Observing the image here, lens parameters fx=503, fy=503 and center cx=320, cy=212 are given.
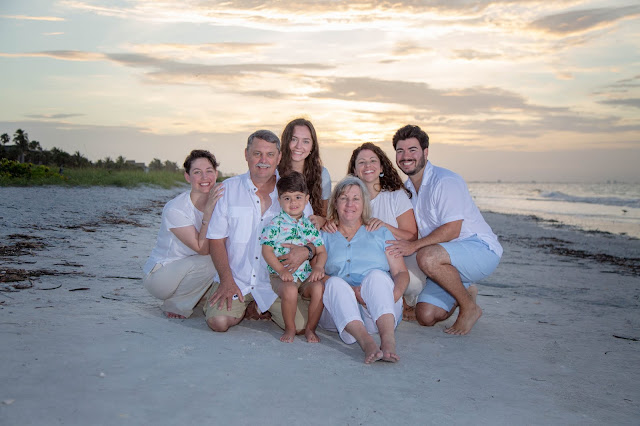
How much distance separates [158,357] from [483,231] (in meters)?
3.58

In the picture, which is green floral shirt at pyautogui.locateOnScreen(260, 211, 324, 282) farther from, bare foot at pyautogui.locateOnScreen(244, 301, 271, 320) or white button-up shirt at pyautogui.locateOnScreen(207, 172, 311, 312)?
bare foot at pyautogui.locateOnScreen(244, 301, 271, 320)

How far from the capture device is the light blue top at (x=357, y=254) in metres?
4.66

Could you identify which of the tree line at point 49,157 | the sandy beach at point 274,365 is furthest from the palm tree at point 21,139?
the sandy beach at point 274,365

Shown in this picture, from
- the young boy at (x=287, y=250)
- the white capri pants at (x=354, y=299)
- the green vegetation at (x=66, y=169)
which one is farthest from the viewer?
the green vegetation at (x=66, y=169)

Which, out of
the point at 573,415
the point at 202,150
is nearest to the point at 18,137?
the point at 202,150

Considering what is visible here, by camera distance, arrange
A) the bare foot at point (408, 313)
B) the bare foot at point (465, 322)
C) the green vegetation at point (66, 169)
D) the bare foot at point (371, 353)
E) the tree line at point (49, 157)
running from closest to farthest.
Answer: the bare foot at point (371, 353)
the bare foot at point (465, 322)
the bare foot at point (408, 313)
the green vegetation at point (66, 169)
the tree line at point (49, 157)

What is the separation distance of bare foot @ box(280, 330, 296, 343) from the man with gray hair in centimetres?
20

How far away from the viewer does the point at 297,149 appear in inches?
223

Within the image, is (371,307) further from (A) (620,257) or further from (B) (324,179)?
(A) (620,257)

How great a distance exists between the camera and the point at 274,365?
3.71 metres

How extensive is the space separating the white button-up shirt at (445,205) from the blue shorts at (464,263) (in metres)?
0.12

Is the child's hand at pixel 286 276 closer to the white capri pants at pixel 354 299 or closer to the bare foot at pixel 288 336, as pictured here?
the white capri pants at pixel 354 299

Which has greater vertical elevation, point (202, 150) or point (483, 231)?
point (202, 150)

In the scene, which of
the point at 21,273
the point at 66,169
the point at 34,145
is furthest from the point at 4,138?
the point at 21,273
